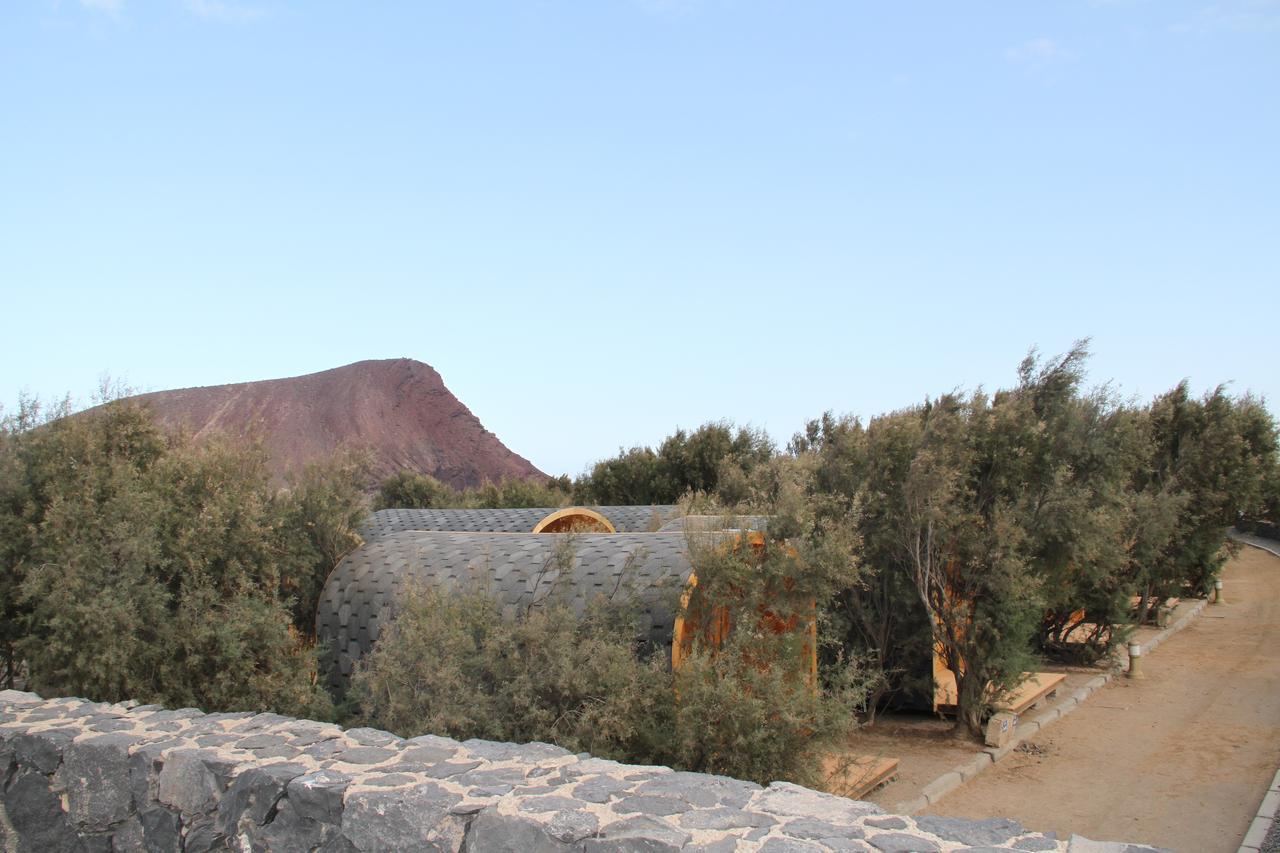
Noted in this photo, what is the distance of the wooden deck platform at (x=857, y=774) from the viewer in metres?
8.04

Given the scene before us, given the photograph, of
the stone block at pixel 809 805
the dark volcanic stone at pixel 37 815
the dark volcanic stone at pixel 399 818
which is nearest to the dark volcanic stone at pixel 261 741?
the dark volcanic stone at pixel 399 818

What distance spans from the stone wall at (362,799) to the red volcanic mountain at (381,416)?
36.2 metres

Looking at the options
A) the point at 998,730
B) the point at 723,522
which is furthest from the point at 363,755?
the point at 998,730

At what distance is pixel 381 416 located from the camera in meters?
47.1

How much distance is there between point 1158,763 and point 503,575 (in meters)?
7.32

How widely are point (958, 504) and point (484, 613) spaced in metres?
5.62

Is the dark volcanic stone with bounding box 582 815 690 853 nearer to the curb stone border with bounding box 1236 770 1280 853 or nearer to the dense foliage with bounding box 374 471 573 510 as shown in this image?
the curb stone border with bounding box 1236 770 1280 853

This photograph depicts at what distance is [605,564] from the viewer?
28.1 ft

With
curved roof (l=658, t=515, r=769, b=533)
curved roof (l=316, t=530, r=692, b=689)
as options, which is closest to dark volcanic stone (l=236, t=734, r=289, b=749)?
curved roof (l=316, t=530, r=692, b=689)

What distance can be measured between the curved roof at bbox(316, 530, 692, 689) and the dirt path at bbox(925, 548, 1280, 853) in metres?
3.41

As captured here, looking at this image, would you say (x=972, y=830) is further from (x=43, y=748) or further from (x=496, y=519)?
(x=496, y=519)

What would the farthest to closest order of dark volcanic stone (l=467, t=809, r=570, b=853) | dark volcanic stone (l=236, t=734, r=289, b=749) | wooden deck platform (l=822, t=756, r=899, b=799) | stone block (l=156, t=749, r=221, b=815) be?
wooden deck platform (l=822, t=756, r=899, b=799) < dark volcanic stone (l=236, t=734, r=289, b=749) < stone block (l=156, t=749, r=221, b=815) < dark volcanic stone (l=467, t=809, r=570, b=853)

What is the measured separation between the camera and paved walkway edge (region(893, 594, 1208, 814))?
885 centimetres

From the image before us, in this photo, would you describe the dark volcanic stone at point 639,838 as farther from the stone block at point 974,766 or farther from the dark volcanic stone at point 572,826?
the stone block at point 974,766
